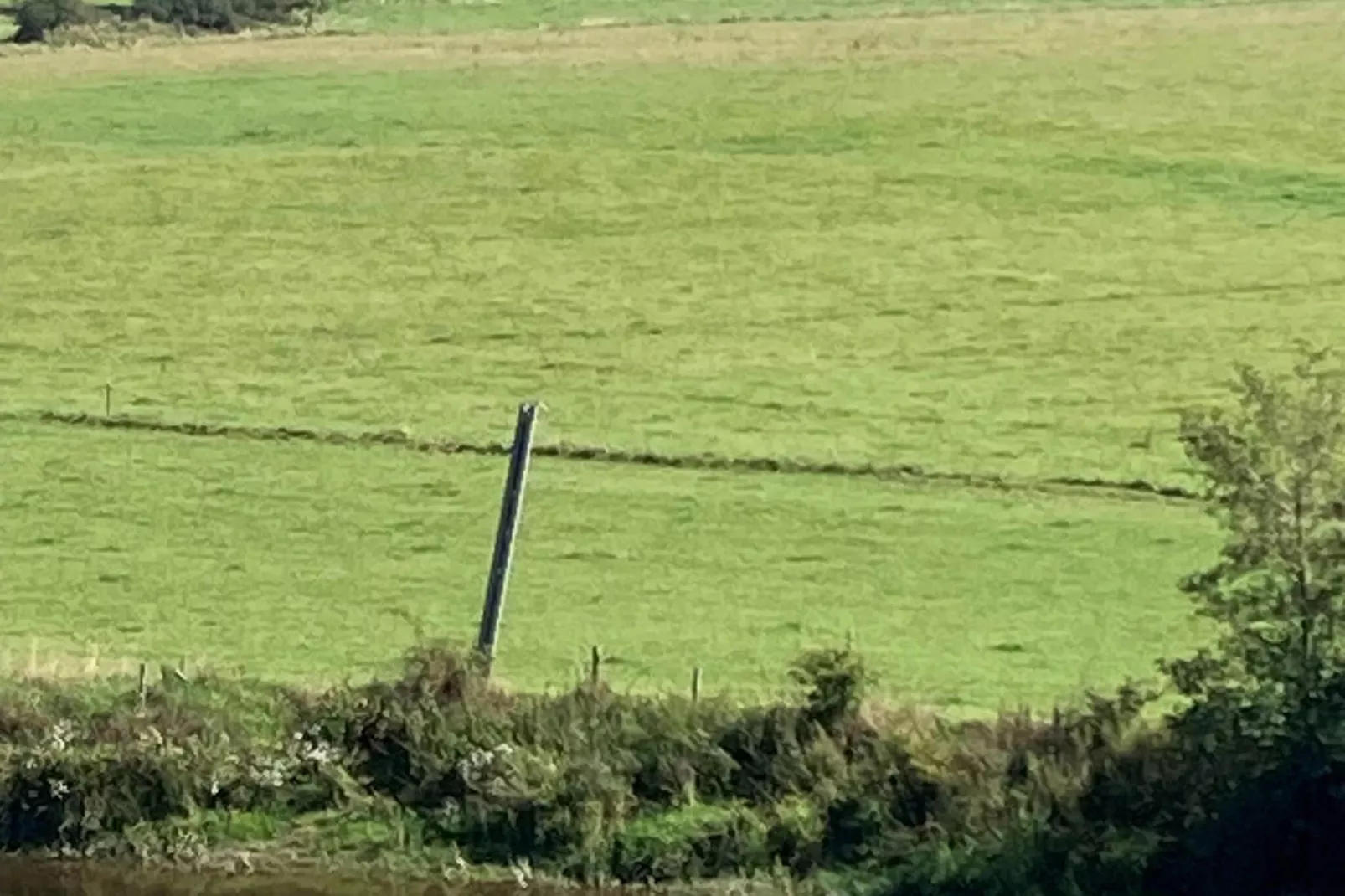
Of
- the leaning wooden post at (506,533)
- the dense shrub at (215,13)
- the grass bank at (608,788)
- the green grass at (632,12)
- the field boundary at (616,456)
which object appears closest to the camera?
the grass bank at (608,788)

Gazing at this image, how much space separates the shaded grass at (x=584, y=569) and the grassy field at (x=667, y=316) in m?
0.08

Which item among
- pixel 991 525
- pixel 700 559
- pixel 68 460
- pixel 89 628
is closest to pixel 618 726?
pixel 89 628

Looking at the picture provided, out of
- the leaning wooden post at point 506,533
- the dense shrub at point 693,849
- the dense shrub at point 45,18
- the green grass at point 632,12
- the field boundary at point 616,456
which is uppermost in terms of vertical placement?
the green grass at point 632,12

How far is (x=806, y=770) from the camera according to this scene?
18234 mm

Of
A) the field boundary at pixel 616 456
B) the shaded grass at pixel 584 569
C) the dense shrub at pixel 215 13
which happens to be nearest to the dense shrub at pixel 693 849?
the shaded grass at pixel 584 569

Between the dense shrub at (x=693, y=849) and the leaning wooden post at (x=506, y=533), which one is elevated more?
the leaning wooden post at (x=506, y=533)

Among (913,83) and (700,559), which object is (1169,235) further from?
(700,559)

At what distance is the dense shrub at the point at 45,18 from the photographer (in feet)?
235

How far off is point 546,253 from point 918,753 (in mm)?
28901

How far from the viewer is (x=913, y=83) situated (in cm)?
6022

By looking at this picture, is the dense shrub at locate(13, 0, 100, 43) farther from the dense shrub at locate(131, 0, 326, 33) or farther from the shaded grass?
the shaded grass

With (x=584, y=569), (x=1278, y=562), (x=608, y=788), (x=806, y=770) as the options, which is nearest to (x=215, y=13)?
(x=584, y=569)

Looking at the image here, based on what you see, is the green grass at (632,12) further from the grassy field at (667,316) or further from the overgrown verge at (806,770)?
the overgrown verge at (806,770)

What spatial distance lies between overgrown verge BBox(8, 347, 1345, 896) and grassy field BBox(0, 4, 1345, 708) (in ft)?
10.3
